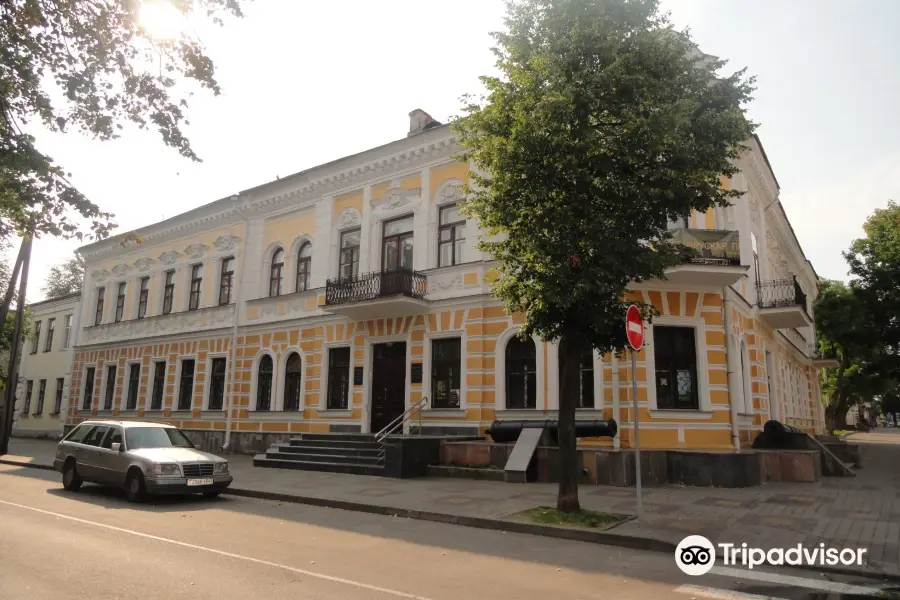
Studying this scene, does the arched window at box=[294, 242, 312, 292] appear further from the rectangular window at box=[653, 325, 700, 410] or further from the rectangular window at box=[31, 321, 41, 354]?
the rectangular window at box=[31, 321, 41, 354]

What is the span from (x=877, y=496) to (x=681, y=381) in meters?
4.74

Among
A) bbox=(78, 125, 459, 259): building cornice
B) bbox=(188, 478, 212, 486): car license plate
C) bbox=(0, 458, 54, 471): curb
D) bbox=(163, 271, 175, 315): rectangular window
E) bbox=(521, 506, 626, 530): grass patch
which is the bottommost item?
bbox=(0, 458, 54, 471): curb

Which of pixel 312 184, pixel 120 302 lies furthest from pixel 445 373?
pixel 120 302

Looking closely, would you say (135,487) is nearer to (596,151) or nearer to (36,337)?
(596,151)

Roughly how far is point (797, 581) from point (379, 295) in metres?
13.5

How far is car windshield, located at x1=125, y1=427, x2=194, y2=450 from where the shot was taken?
12.2 metres

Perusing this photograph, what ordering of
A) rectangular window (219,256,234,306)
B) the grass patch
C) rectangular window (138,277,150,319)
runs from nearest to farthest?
1. the grass patch
2. rectangular window (219,256,234,306)
3. rectangular window (138,277,150,319)

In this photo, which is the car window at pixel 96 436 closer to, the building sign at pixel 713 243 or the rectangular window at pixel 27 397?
the building sign at pixel 713 243

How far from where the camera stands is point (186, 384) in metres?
25.5

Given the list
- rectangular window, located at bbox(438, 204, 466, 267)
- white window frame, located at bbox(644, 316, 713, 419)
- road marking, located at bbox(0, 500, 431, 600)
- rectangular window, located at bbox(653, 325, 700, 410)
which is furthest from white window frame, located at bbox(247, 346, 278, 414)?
rectangular window, located at bbox(653, 325, 700, 410)

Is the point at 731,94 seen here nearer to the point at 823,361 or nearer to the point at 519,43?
the point at 519,43

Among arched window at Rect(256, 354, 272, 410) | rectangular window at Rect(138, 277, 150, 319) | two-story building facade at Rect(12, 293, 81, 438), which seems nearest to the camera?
arched window at Rect(256, 354, 272, 410)

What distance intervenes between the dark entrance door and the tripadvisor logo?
39.1ft

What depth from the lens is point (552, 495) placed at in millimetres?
11938
